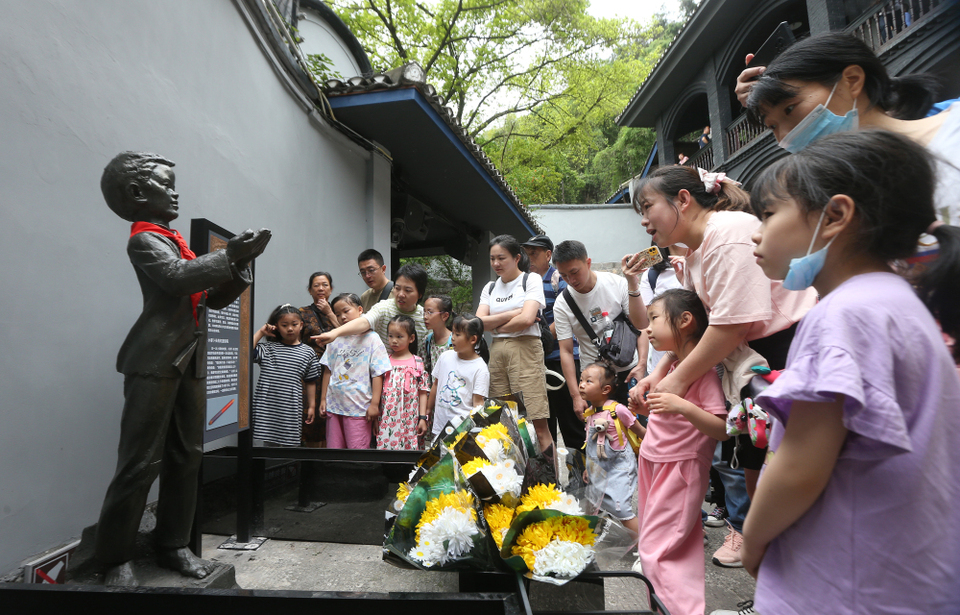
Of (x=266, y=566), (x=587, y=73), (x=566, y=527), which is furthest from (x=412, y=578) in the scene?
(x=587, y=73)

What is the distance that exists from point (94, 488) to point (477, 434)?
7.18 ft

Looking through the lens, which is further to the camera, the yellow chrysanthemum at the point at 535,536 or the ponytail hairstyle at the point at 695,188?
the ponytail hairstyle at the point at 695,188

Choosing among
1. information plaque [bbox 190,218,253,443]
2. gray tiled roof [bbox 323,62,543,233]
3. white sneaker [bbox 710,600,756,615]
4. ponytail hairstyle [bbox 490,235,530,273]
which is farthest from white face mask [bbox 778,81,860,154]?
gray tiled roof [bbox 323,62,543,233]

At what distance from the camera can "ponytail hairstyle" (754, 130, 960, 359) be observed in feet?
3.15

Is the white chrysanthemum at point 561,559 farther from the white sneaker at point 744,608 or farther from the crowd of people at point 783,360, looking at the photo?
the white sneaker at point 744,608

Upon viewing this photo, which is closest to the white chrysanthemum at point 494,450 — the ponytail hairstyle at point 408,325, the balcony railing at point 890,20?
the ponytail hairstyle at point 408,325

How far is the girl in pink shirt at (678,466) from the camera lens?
1744 millimetres

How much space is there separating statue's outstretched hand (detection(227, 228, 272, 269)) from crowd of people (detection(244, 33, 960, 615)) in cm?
138

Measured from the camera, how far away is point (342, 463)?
10.4 feet

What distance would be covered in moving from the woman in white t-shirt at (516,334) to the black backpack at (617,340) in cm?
32

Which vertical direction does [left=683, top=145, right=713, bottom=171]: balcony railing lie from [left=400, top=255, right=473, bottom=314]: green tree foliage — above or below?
above

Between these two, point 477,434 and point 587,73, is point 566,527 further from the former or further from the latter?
point 587,73

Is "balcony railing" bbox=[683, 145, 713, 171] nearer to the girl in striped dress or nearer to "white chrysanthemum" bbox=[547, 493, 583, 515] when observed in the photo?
the girl in striped dress

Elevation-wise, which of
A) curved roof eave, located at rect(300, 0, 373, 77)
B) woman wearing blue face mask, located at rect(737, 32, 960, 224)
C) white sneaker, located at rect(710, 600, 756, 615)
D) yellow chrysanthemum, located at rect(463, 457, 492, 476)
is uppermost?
curved roof eave, located at rect(300, 0, 373, 77)
